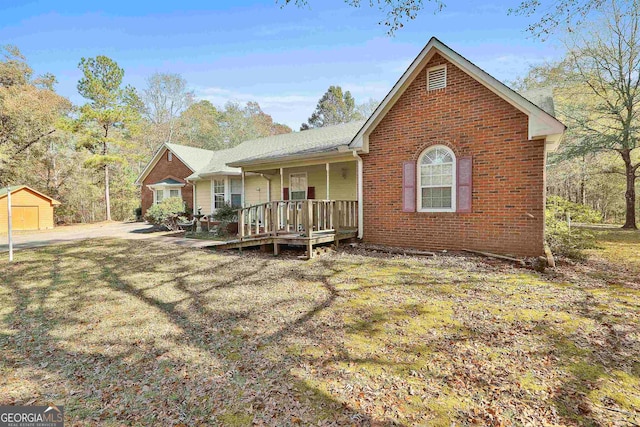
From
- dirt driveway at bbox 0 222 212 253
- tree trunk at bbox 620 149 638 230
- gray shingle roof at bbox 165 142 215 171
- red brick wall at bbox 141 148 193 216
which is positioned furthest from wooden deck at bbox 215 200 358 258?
tree trunk at bbox 620 149 638 230

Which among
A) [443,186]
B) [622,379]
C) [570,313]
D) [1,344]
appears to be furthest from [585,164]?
[1,344]

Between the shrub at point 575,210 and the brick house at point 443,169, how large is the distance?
2.12m

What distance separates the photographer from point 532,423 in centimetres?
258

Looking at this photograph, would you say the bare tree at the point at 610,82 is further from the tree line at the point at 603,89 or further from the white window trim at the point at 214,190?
the white window trim at the point at 214,190

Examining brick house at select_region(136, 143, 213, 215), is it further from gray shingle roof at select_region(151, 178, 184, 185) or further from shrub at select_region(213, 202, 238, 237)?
shrub at select_region(213, 202, 238, 237)

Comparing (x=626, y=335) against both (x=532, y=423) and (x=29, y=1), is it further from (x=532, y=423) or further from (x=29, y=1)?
(x=29, y=1)

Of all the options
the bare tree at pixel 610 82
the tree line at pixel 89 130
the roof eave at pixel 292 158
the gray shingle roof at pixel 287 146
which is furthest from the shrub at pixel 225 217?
the bare tree at pixel 610 82

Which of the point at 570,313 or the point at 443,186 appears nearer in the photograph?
the point at 570,313

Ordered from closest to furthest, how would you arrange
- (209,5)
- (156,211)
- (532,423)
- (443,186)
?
(532,423) → (443,186) → (209,5) → (156,211)

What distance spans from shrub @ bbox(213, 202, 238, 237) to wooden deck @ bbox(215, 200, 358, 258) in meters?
4.57

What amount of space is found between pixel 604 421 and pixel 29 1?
16366 millimetres

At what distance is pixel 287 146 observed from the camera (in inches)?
632

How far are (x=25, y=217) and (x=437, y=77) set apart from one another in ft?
86.1

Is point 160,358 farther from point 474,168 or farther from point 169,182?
point 169,182
